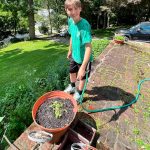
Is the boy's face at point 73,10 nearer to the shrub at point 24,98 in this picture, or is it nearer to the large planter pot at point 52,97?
the large planter pot at point 52,97

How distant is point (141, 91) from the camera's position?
14.9 feet

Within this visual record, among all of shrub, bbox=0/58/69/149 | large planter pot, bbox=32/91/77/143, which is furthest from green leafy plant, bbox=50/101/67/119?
shrub, bbox=0/58/69/149

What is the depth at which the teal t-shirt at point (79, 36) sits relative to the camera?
321 centimetres

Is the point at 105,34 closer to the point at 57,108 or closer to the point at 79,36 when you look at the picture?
the point at 79,36

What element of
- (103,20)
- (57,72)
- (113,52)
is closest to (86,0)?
(103,20)

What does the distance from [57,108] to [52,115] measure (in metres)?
0.11

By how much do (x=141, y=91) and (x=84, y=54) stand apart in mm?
1666

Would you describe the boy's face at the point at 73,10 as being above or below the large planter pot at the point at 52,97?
above

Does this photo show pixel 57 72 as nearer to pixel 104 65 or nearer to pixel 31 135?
pixel 104 65

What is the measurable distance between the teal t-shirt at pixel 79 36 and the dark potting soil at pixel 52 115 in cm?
75

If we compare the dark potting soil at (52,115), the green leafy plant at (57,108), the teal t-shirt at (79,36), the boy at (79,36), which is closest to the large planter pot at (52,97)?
the dark potting soil at (52,115)

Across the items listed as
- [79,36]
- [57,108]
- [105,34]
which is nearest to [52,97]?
[57,108]

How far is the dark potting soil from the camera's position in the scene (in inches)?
112

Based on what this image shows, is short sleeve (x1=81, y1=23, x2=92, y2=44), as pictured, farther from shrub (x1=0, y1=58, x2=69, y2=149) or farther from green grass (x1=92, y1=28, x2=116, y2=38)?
green grass (x1=92, y1=28, x2=116, y2=38)
